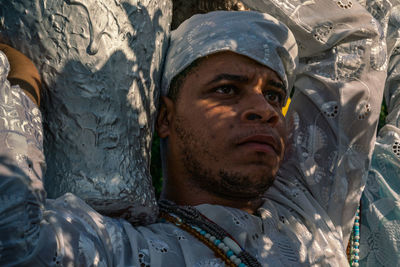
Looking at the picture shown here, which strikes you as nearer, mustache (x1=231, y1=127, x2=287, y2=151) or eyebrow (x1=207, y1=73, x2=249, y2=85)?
mustache (x1=231, y1=127, x2=287, y2=151)

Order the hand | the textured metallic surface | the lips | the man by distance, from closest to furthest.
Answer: the hand < the textured metallic surface < the man < the lips

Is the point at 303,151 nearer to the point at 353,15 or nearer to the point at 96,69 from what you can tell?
the point at 353,15

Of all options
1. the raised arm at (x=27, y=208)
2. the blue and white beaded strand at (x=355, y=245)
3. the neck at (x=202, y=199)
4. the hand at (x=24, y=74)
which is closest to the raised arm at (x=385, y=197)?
the blue and white beaded strand at (x=355, y=245)

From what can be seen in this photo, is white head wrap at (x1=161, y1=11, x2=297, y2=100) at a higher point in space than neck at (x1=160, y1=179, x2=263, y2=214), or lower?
higher

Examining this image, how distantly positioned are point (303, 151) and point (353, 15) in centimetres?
82

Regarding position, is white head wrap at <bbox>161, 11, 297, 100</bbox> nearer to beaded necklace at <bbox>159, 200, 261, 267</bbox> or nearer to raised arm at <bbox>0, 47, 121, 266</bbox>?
→ beaded necklace at <bbox>159, 200, 261, 267</bbox>

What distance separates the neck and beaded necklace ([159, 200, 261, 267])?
0.44 ft

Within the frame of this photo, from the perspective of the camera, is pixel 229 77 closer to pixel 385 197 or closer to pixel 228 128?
pixel 228 128

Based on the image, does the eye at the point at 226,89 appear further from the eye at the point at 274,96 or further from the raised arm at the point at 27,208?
the raised arm at the point at 27,208

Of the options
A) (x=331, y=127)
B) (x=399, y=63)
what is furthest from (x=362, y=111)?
(x=399, y=63)

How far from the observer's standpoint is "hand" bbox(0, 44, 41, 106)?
2.17 metres

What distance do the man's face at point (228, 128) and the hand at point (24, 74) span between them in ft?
2.88

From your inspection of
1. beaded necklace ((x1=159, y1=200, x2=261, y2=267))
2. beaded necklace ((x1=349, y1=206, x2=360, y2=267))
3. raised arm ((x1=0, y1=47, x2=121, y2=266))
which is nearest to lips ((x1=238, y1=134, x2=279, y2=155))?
beaded necklace ((x1=159, y1=200, x2=261, y2=267))

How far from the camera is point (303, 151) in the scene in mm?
3318
